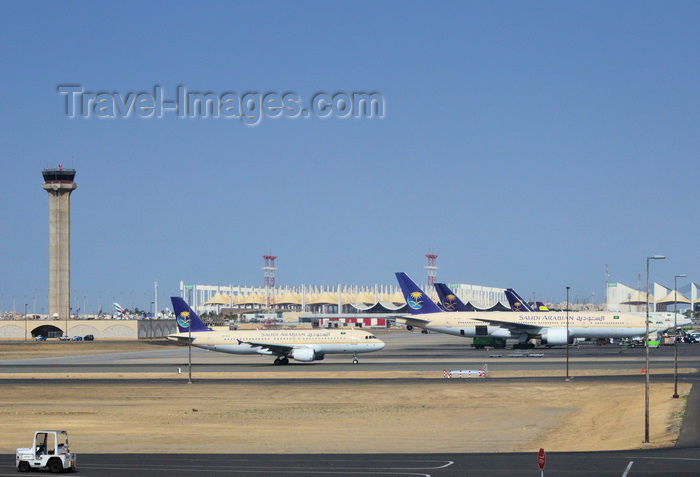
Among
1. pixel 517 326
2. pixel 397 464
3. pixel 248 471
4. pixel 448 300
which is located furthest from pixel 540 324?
pixel 248 471

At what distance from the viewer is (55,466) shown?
3534 centimetres

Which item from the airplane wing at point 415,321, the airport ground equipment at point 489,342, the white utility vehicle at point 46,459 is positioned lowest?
the airport ground equipment at point 489,342

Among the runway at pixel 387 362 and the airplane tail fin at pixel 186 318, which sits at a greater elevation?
the airplane tail fin at pixel 186 318

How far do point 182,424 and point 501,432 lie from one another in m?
18.4

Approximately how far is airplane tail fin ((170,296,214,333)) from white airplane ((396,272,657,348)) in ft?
117

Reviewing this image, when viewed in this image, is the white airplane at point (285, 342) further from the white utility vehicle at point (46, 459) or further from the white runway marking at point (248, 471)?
the white utility vehicle at point (46, 459)

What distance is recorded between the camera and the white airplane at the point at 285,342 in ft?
309

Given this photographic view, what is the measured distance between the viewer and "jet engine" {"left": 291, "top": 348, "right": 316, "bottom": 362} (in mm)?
93438

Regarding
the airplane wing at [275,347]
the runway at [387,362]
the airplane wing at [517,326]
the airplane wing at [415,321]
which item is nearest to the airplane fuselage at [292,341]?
the airplane wing at [275,347]

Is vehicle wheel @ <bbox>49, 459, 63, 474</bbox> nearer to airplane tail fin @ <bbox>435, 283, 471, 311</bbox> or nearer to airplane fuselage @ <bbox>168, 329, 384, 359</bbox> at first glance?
airplane fuselage @ <bbox>168, 329, 384, 359</bbox>

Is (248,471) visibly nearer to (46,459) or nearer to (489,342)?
(46,459)

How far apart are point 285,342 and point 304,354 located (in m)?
2.74

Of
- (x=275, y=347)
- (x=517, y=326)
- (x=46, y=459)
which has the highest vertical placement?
(x=46, y=459)

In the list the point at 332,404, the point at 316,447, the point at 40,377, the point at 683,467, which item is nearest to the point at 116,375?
the point at 40,377
